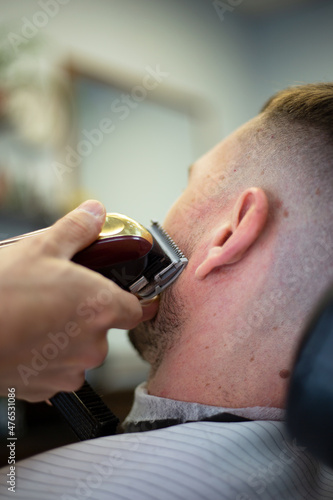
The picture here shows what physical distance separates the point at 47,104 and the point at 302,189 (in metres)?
1.78

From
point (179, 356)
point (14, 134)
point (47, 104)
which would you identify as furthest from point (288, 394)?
point (47, 104)

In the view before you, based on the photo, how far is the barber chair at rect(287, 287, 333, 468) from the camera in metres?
0.42

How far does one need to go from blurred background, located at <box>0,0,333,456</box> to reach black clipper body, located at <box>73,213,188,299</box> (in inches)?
35.9

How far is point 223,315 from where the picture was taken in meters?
0.76

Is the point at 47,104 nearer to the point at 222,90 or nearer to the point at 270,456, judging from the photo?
the point at 222,90

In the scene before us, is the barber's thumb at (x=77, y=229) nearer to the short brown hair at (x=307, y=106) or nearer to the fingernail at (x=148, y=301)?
the fingernail at (x=148, y=301)

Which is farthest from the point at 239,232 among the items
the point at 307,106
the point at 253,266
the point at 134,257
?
the point at 307,106

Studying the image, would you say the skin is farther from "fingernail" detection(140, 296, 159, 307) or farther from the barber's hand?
the barber's hand

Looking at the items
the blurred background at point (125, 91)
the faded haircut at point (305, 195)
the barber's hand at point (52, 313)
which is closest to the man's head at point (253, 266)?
the faded haircut at point (305, 195)

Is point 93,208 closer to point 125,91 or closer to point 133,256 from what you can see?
point 133,256

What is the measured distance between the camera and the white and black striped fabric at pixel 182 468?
561mm

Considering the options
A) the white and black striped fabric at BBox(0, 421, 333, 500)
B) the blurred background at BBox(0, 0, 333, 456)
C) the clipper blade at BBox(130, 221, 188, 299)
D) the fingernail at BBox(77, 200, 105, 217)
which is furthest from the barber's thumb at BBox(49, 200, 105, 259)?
the blurred background at BBox(0, 0, 333, 456)

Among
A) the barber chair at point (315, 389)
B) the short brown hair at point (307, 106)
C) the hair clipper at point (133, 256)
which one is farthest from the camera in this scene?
the short brown hair at point (307, 106)

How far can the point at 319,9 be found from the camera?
3031mm
